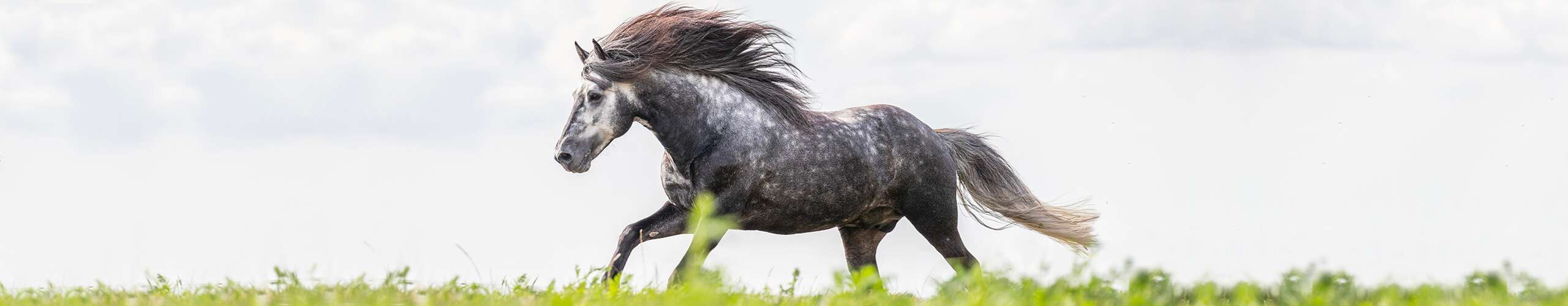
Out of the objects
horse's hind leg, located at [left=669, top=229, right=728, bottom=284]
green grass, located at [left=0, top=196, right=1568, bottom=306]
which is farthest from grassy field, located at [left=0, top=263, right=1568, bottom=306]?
horse's hind leg, located at [left=669, top=229, right=728, bottom=284]

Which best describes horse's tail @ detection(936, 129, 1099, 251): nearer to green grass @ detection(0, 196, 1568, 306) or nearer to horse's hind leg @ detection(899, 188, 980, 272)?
horse's hind leg @ detection(899, 188, 980, 272)

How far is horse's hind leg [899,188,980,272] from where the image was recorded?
355 inches

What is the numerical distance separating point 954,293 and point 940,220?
3293mm

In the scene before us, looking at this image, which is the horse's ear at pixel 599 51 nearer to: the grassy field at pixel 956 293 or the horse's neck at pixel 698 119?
the horse's neck at pixel 698 119

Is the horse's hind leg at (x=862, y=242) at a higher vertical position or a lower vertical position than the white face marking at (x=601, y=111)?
lower

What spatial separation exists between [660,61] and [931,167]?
1858 millimetres

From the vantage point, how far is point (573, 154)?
26.6 ft

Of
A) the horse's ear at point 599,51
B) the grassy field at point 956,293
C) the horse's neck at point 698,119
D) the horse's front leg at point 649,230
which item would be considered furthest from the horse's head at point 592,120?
the grassy field at point 956,293

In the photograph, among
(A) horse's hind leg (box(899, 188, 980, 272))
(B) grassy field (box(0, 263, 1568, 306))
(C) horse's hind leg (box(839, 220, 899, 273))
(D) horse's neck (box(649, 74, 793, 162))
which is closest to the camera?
(B) grassy field (box(0, 263, 1568, 306))

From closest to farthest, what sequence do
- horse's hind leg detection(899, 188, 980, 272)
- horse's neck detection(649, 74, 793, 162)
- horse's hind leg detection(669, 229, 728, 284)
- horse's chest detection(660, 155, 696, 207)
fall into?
horse's hind leg detection(669, 229, 728, 284), horse's neck detection(649, 74, 793, 162), horse's chest detection(660, 155, 696, 207), horse's hind leg detection(899, 188, 980, 272)

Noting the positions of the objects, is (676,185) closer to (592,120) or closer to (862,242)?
(592,120)

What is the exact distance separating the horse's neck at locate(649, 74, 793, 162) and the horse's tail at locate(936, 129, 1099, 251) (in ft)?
5.86

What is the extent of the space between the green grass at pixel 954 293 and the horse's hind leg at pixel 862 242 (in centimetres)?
287

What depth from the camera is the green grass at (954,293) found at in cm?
568
